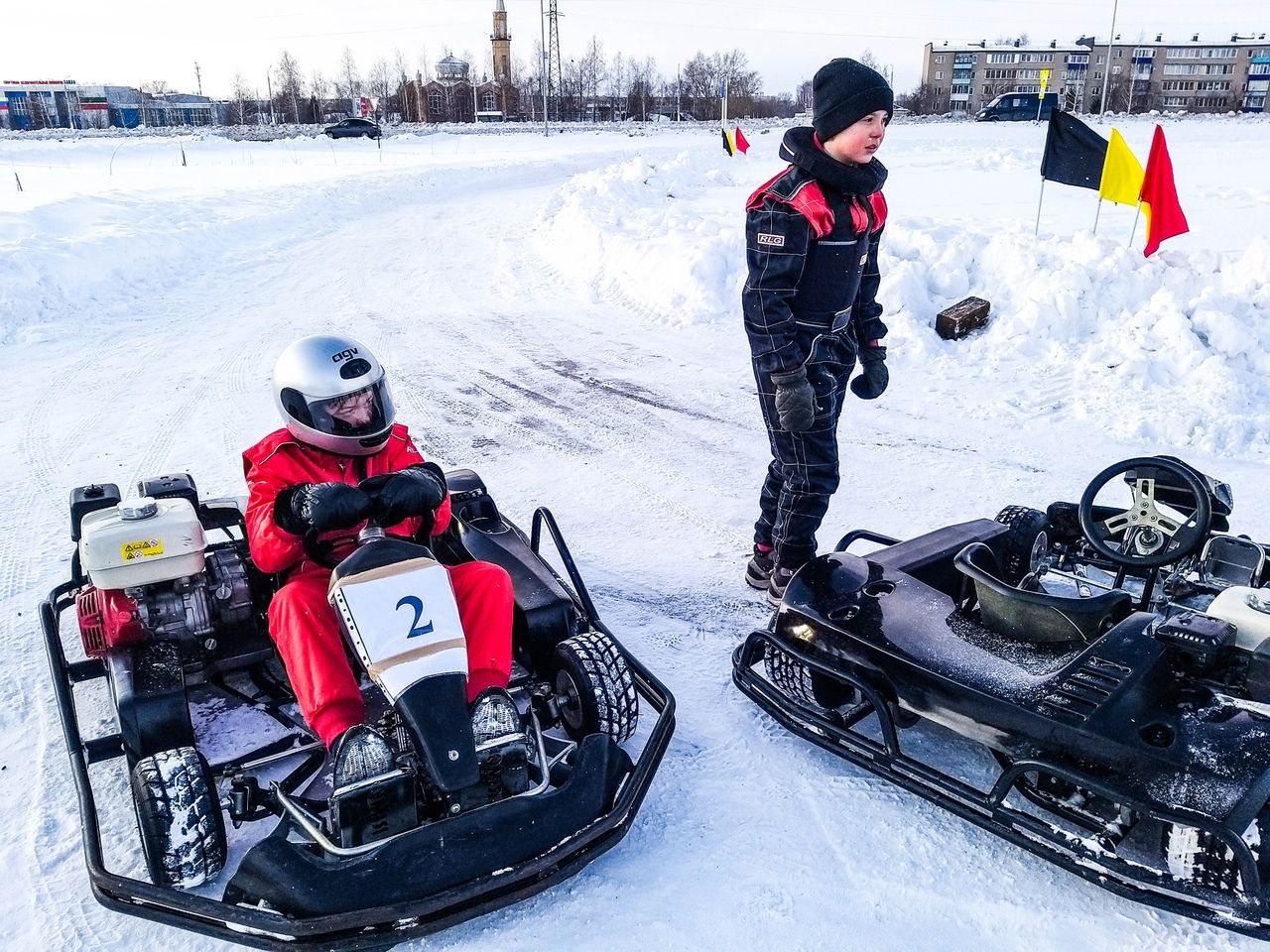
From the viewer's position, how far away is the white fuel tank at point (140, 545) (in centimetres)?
298

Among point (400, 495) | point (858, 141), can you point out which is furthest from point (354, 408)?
point (858, 141)

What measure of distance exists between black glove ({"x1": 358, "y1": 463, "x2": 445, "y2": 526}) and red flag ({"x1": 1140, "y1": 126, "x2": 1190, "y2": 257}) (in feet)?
21.7

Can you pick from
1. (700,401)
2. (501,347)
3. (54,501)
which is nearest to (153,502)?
(54,501)

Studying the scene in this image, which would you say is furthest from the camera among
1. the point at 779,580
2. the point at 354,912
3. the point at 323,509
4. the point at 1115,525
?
the point at 779,580

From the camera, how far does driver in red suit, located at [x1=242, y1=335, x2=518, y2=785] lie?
8.83 feet

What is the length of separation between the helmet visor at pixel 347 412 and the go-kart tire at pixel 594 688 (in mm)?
994

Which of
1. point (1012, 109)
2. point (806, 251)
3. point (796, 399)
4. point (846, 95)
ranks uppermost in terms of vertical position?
point (1012, 109)

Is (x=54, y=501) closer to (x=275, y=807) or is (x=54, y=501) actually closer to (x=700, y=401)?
(x=275, y=807)

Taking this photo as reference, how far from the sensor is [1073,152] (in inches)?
323

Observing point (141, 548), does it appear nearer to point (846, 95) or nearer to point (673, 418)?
point (846, 95)

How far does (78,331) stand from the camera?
8344mm

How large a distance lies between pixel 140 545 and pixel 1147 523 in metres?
A: 3.42

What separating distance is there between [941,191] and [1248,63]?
84.8m

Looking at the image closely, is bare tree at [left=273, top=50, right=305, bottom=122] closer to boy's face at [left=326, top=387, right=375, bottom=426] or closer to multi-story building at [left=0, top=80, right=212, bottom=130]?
multi-story building at [left=0, top=80, right=212, bottom=130]
